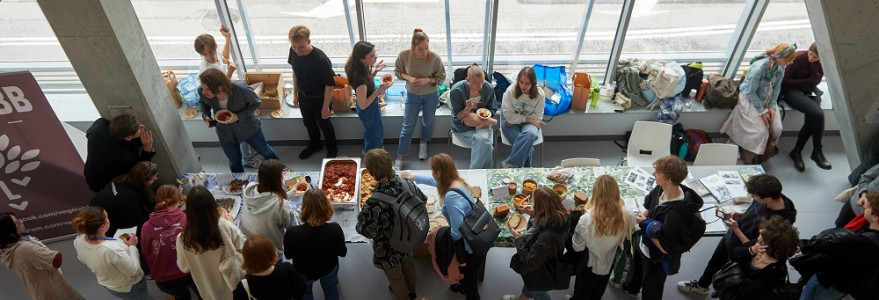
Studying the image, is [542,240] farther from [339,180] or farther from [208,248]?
[208,248]

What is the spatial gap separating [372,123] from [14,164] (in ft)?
10.8

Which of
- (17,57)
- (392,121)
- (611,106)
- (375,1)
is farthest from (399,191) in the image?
(17,57)

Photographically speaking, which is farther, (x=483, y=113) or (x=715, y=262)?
(x=483, y=113)

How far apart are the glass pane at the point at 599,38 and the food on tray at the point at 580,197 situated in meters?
2.73

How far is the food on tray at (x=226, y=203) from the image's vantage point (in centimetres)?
488

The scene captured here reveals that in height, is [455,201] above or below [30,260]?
above

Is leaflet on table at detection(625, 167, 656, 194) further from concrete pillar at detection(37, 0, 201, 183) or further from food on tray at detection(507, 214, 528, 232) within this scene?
concrete pillar at detection(37, 0, 201, 183)

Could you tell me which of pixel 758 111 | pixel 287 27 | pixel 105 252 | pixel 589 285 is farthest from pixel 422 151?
pixel 758 111

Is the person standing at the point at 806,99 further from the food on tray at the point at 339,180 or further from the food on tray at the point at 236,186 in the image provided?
the food on tray at the point at 236,186

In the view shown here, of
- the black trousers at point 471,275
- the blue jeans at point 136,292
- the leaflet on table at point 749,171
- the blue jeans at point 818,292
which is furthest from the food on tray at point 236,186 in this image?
the blue jeans at point 818,292

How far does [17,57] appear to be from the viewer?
23.7 feet

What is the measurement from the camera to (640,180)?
16.9ft

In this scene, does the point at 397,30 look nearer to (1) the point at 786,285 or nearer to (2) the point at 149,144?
(2) the point at 149,144

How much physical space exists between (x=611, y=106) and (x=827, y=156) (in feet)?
8.63
